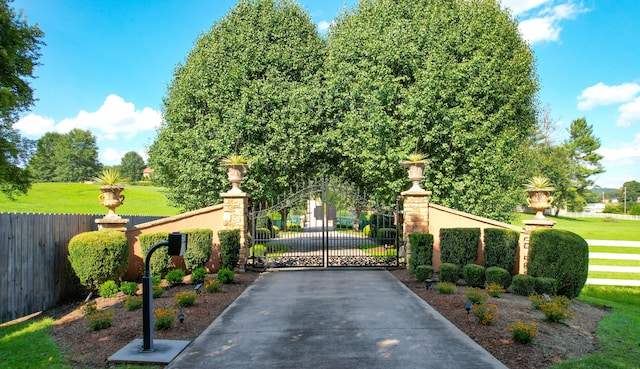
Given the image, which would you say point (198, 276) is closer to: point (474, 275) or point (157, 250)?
point (157, 250)

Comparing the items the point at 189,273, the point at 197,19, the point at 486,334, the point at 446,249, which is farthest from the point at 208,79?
the point at 486,334

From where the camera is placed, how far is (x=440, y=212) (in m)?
11.5

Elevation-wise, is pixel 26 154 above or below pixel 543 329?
above

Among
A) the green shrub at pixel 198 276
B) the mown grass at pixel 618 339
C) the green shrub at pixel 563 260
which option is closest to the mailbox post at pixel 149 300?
the green shrub at pixel 198 276

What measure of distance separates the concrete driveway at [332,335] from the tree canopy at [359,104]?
6.99 metres

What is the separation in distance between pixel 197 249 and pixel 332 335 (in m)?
5.88

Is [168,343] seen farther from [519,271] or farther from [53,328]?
[519,271]

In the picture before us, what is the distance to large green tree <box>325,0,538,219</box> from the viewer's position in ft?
46.2

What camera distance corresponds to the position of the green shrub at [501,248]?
32.6 feet

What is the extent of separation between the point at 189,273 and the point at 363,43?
37.1 feet

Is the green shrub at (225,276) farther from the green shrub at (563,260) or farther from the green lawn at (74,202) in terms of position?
the green lawn at (74,202)

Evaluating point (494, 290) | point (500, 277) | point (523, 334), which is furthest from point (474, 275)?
point (523, 334)

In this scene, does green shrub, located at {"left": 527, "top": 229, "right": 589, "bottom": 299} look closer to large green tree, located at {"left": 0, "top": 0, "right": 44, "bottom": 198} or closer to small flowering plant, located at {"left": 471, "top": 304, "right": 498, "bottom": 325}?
small flowering plant, located at {"left": 471, "top": 304, "right": 498, "bottom": 325}

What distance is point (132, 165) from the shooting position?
93000mm
